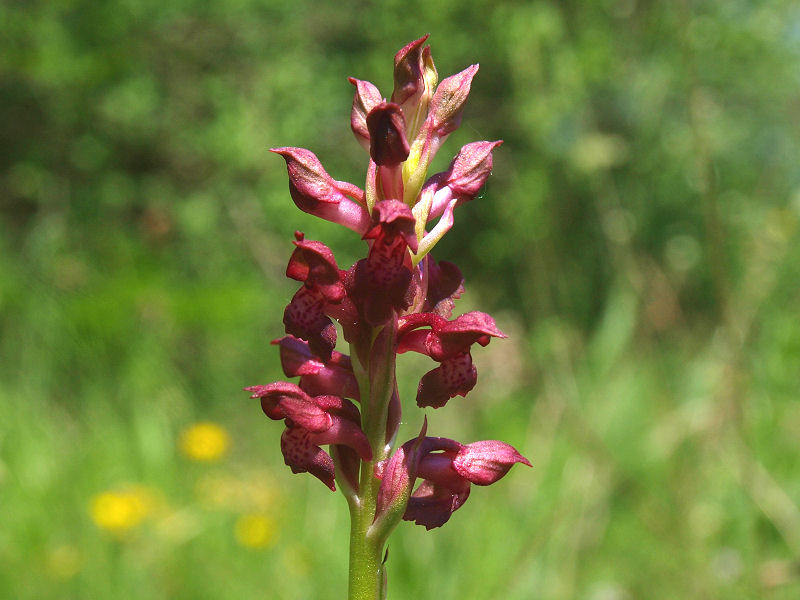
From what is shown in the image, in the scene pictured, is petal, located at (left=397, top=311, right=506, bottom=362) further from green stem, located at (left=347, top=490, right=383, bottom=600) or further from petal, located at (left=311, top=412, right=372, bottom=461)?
green stem, located at (left=347, top=490, right=383, bottom=600)

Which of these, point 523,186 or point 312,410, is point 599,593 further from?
point 523,186

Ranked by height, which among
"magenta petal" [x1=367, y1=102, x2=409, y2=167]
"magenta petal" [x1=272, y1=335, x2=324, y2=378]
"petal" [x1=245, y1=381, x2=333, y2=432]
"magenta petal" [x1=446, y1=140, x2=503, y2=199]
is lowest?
"petal" [x1=245, y1=381, x2=333, y2=432]

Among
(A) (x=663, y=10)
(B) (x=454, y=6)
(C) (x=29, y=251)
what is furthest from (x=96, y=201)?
(A) (x=663, y=10)

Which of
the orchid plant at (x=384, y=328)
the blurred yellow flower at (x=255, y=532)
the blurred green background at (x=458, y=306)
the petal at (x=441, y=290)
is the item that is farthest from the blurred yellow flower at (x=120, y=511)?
the petal at (x=441, y=290)

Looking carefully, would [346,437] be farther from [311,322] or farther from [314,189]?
[314,189]

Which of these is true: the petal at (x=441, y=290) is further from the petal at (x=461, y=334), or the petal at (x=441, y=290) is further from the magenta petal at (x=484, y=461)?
the magenta petal at (x=484, y=461)

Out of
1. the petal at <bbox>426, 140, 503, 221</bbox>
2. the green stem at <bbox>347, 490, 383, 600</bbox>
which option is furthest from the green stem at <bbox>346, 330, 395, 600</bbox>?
the petal at <bbox>426, 140, 503, 221</bbox>

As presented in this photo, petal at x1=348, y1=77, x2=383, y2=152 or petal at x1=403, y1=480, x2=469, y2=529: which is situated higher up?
petal at x1=348, y1=77, x2=383, y2=152
